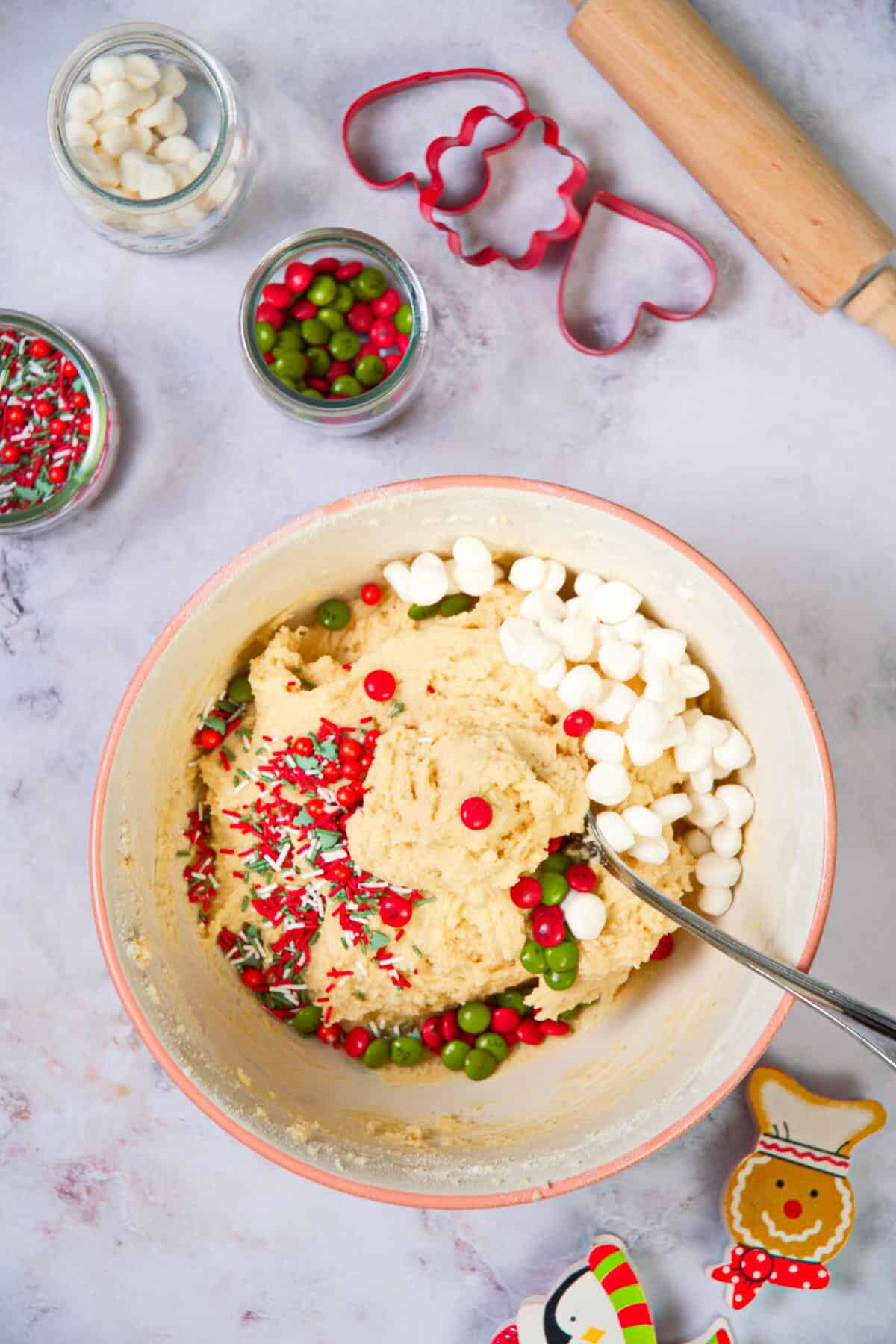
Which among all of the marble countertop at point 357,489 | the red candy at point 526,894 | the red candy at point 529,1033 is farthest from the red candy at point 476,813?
the marble countertop at point 357,489

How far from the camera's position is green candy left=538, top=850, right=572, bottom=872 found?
6.45 ft

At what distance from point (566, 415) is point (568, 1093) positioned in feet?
4.39

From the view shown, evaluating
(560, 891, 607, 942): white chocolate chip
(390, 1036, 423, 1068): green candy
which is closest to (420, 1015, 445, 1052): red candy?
(390, 1036, 423, 1068): green candy

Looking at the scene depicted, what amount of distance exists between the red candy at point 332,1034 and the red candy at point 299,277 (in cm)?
148

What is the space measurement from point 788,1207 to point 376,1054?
3.05ft

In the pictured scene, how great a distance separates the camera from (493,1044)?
6.86 feet

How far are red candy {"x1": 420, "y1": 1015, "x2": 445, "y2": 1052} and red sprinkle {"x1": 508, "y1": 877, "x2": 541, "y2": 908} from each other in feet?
1.25

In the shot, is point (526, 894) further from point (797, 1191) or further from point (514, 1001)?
point (797, 1191)

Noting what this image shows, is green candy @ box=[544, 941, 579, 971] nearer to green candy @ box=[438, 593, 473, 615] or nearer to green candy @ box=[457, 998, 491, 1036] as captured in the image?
green candy @ box=[457, 998, 491, 1036]

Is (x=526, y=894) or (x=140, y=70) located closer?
(x=526, y=894)

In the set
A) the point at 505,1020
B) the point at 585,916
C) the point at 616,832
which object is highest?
the point at 616,832

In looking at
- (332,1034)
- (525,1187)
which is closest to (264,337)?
(332,1034)

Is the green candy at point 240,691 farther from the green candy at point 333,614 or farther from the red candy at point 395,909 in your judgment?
the red candy at point 395,909

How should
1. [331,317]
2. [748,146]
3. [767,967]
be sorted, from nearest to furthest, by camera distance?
[767,967] → [748,146] → [331,317]
